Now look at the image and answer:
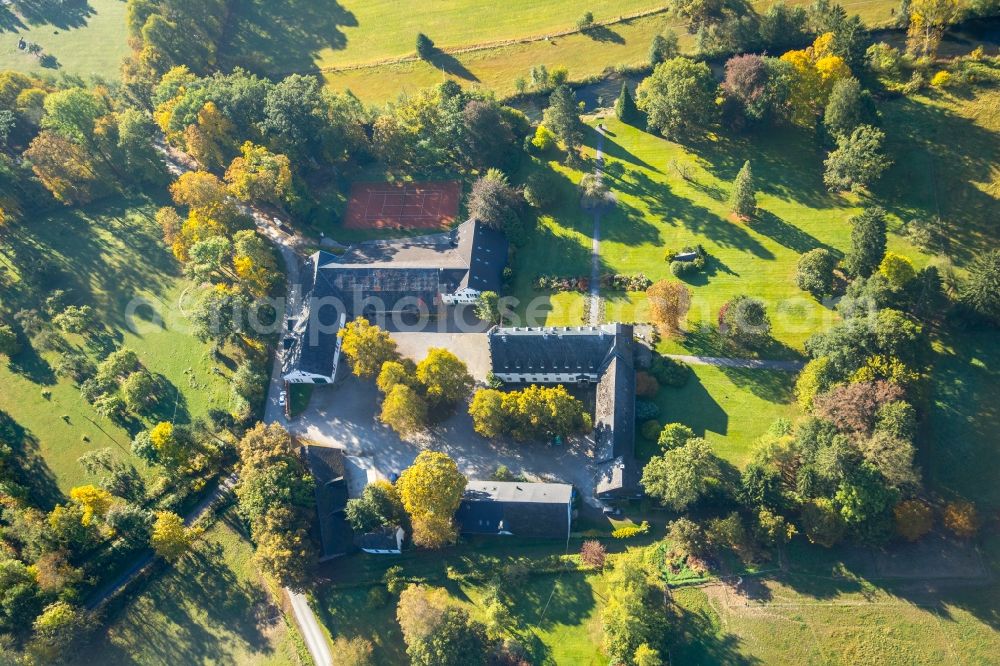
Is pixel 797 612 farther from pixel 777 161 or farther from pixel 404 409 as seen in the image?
pixel 777 161

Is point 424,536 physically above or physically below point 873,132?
below

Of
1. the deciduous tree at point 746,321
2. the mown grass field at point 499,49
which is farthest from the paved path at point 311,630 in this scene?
the mown grass field at point 499,49

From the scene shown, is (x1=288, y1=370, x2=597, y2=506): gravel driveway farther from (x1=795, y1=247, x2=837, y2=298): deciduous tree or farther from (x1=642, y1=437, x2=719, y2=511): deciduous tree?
(x1=795, y1=247, x2=837, y2=298): deciduous tree

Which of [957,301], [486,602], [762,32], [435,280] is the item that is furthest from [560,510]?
[762,32]

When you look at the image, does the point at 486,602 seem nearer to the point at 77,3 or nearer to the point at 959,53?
the point at 959,53

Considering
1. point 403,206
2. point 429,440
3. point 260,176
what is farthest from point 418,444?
point 260,176

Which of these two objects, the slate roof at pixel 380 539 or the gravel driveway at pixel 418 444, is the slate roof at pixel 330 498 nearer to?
the slate roof at pixel 380 539
